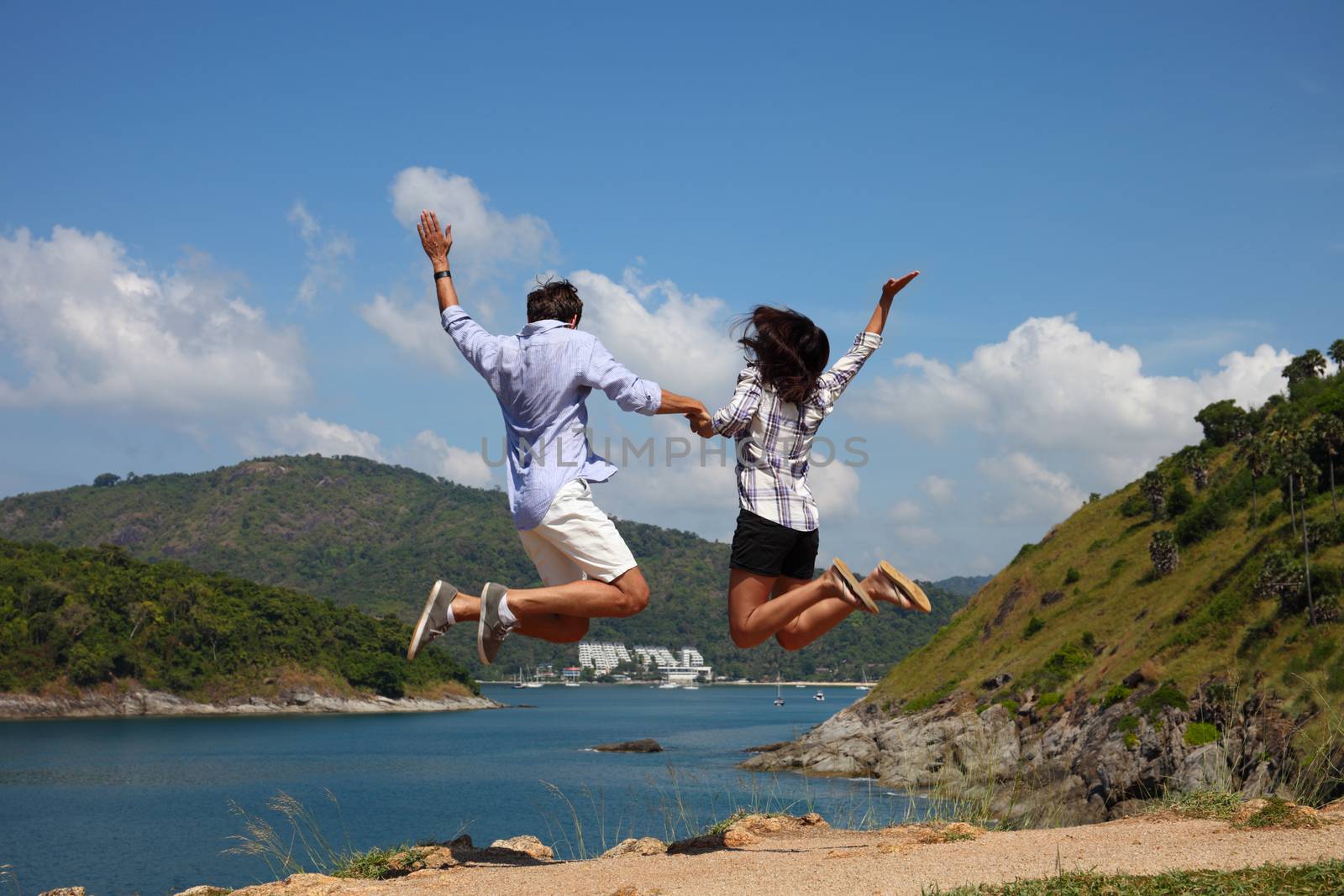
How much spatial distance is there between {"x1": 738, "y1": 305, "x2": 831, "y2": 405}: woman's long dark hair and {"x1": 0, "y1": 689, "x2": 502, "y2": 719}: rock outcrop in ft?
373

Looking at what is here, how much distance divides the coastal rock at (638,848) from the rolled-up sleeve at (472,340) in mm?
3719

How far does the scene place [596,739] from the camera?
101188 millimetres

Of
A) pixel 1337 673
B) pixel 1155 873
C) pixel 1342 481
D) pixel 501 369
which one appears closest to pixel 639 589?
pixel 501 369

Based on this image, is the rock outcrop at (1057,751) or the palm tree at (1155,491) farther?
the palm tree at (1155,491)

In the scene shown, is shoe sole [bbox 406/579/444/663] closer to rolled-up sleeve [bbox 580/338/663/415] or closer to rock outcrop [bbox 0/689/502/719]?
rolled-up sleeve [bbox 580/338/663/415]

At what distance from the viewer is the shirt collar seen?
21.2 feet

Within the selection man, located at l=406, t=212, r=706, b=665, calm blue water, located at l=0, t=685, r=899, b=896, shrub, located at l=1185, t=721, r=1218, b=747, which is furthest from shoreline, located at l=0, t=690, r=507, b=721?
man, located at l=406, t=212, r=706, b=665

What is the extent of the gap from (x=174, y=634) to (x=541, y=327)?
Result: 117 meters

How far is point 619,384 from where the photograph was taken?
6.31 meters

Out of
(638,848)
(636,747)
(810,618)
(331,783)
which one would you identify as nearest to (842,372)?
(810,618)

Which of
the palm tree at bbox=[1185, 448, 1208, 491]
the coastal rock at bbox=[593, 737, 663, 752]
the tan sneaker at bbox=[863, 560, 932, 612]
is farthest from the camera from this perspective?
the coastal rock at bbox=[593, 737, 663, 752]

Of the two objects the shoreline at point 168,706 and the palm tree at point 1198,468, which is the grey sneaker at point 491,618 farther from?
the shoreline at point 168,706

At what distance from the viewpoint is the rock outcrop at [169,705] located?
10206 centimetres

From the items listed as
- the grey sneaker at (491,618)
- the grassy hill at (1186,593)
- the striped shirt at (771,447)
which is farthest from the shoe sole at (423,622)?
the grassy hill at (1186,593)
